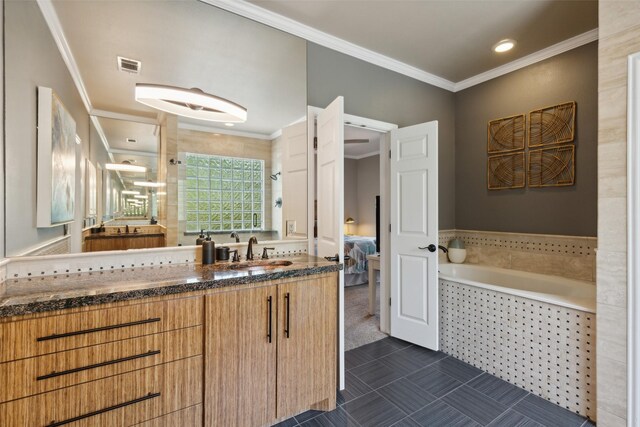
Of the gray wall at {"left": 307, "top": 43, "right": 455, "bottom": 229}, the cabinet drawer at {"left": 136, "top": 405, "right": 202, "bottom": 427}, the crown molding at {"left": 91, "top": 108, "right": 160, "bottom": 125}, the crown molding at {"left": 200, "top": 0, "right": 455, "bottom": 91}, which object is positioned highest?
the crown molding at {"left": 200, "top": 0, "right": 455, "bottom": 91}

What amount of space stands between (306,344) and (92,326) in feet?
3.66

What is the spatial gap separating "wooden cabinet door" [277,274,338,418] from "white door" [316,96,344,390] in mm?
285

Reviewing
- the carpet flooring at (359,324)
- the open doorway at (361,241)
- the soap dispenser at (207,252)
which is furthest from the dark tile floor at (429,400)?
the soap dispenser at (207,252)

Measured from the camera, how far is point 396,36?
2746mm

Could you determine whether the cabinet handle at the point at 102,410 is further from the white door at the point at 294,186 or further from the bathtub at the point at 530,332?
the bathtub at the point at 530,332

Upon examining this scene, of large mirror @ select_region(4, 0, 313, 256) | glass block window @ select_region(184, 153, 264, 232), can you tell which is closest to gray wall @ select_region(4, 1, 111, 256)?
large mirror @ select_region(4, 0, 313, 256)

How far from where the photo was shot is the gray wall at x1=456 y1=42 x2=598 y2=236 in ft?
9.02

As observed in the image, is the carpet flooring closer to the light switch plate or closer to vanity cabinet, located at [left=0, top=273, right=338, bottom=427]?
vanity cabinet, located at [left=0, top=273, right=338, bottom=427]

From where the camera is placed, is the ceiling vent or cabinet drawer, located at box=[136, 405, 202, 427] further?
the ceiling vent

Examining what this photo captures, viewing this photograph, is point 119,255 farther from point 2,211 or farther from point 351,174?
point 351,174

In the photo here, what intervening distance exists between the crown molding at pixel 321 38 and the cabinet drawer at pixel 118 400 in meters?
2.42

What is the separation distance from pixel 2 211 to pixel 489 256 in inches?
161

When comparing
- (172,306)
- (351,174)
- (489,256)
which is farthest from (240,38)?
(351,174)

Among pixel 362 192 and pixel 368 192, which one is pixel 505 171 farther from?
pixel 362 192
